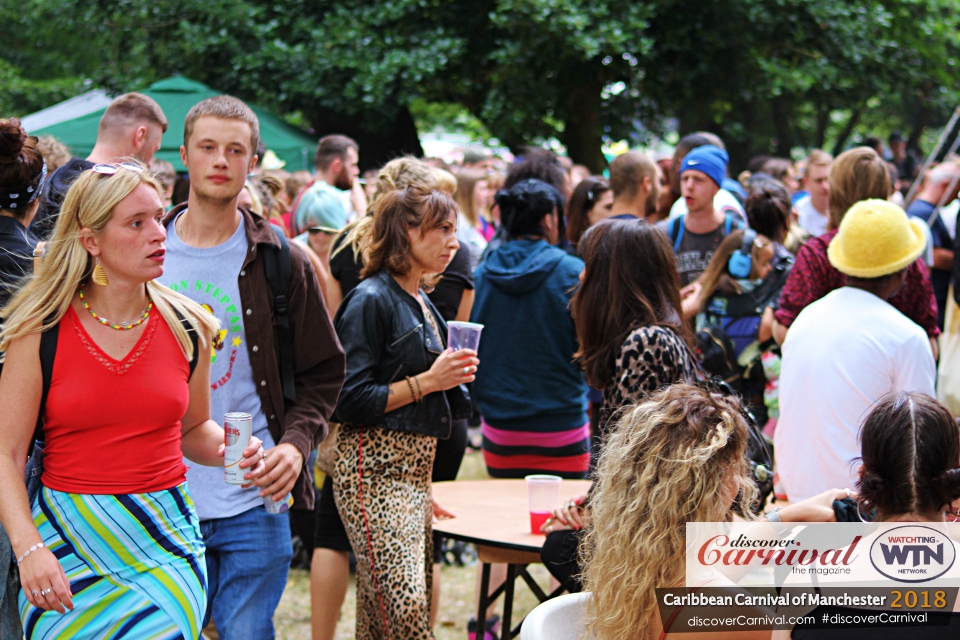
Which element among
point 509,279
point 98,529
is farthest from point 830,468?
point 98,529

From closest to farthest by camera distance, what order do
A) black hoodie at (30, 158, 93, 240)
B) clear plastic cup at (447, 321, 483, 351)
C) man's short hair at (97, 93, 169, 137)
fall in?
1. black hoodie at (30, 158, 93, 240)
2. clear plastic cup at (447, 321, 483, 351)
3. man's short hair at (97, 93, 169, 137)

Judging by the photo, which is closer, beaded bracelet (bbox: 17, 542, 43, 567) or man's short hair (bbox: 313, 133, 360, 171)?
beaded bracelet (bbox: 17, 542, 43, 567)

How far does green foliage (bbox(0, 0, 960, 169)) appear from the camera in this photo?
35.1ft

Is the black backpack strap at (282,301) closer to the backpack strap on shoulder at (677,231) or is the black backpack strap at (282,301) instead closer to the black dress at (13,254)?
the black dress at (13,254)

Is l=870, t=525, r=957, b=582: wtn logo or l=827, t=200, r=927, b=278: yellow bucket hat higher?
l=827, t=200, r=927, b=278: yellow bucket hat

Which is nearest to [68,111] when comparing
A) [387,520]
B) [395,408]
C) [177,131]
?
[177,131]

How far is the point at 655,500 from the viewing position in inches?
83.1

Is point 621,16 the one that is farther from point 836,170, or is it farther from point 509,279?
point 509,279

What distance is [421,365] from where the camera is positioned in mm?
3471

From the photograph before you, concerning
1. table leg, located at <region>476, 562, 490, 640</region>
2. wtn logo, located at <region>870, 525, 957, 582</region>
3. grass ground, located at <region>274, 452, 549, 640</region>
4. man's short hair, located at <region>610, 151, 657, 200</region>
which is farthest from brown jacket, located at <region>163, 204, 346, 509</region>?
man's short hair, located at <region>610, 151, 657, 200</region>

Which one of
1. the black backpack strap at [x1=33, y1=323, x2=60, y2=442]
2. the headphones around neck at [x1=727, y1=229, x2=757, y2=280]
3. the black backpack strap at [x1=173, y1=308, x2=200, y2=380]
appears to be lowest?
the headphones around neck at [x1=727, y1=229, x2=757, y2=280]

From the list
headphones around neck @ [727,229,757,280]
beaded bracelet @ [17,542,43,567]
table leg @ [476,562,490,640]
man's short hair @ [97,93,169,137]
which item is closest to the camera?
beaded bracelet @ [17,542,43,567]

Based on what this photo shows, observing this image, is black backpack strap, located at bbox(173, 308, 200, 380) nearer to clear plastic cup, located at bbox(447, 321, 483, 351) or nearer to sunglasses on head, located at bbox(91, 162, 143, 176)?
sunglasses on head, located at bbox(91, 162, 143, 176)

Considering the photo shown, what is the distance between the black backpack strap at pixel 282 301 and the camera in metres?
2.97
